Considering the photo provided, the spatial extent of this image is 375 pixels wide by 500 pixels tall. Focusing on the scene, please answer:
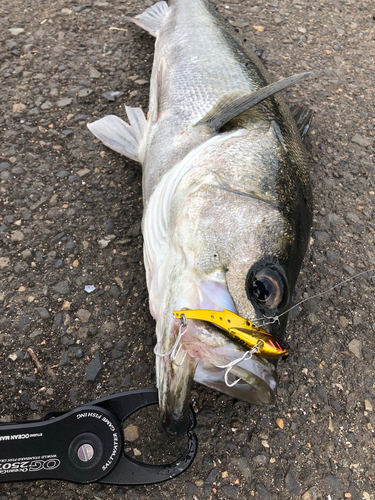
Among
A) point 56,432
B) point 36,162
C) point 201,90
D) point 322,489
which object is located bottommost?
point 322,489

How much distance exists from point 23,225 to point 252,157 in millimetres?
1579

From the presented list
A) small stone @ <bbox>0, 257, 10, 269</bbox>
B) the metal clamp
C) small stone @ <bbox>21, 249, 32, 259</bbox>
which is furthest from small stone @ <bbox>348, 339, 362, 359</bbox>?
small stone @ <bbox>0, 257, 10, 269</bbox>

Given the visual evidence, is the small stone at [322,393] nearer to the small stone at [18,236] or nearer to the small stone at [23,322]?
the small stone at [23,322]

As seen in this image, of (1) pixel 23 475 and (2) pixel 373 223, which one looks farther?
(2) pixel 373 223

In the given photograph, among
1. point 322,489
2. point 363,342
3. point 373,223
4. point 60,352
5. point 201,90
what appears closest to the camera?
point 322,489

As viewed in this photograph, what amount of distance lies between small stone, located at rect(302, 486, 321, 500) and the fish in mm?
604

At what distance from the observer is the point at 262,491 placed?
1827 millimetres

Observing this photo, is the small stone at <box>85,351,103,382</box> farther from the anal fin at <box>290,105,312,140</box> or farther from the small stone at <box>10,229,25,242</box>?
the anal fin at <box>290,105,312,140</box>

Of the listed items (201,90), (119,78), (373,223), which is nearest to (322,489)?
(373,223)

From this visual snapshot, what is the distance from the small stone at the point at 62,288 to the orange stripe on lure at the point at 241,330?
99 centimetres

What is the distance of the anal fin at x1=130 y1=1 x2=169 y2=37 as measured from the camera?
3.83 metres

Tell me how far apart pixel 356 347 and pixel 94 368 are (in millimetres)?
1614

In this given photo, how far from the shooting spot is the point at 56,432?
63.8 inches

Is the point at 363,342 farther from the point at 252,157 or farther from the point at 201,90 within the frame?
the point at 201,90
